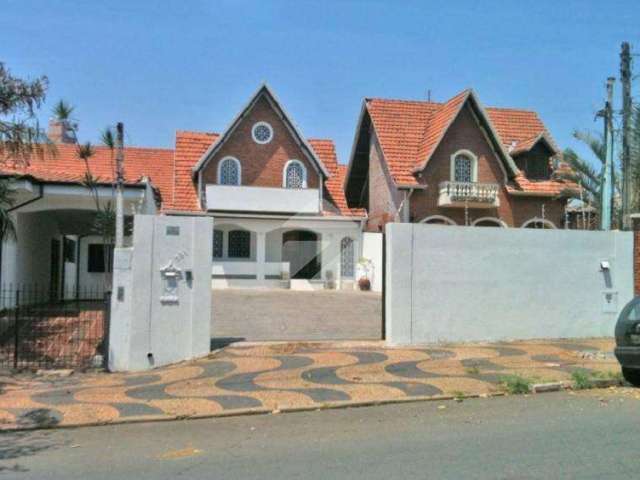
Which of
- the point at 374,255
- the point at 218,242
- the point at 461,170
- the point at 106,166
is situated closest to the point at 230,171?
the point at 218,242

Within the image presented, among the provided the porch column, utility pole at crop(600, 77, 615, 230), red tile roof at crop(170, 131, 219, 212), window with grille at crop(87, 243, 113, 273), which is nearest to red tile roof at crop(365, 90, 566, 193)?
the porch column

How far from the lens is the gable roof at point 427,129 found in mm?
27719

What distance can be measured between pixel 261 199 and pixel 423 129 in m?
8.33

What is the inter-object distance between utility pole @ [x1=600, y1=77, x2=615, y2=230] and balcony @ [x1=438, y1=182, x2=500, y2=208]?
8.23 metres

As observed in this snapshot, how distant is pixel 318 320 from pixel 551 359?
6309mm

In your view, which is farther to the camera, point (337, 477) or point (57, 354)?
point (57, 354)

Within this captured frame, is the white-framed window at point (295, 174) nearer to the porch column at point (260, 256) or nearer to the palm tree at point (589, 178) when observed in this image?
the porch column at point (260, 256)

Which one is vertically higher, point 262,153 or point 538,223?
point 262,153

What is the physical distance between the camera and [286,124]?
29.0 meters

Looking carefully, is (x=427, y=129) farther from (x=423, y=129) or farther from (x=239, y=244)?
(x=239, y=244)

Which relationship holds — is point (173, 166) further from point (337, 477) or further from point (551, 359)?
point (337, 477)

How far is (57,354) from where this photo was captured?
40.6 ft

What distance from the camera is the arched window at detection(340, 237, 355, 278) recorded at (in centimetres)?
2814

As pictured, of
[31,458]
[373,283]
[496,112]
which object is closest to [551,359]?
[31,458]
